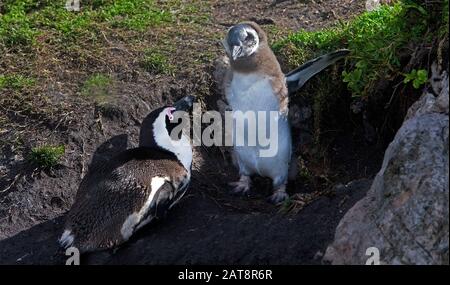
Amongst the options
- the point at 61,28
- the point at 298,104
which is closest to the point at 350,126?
the point at 298,104

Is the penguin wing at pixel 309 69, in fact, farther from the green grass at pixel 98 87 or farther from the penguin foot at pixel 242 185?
the green grass at pixel 98 87

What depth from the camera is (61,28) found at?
5461 mm

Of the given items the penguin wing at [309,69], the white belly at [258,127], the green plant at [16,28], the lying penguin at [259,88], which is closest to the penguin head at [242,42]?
the lying penguin at [259,88]

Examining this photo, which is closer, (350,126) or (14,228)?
(14,228)

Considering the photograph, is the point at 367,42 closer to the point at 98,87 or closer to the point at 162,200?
the point at 162,200

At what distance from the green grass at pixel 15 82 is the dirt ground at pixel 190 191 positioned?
139 mm

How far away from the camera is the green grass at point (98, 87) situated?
4750mm

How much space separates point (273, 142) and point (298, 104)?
0.47m

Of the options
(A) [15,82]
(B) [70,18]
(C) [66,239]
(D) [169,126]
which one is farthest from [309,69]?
(B) [70,18]

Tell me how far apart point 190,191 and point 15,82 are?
135cm

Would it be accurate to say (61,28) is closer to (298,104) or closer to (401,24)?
(298,104)

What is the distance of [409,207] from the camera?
2.76m

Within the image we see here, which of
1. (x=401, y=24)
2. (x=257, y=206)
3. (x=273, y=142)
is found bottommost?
(x=257, y=206)
